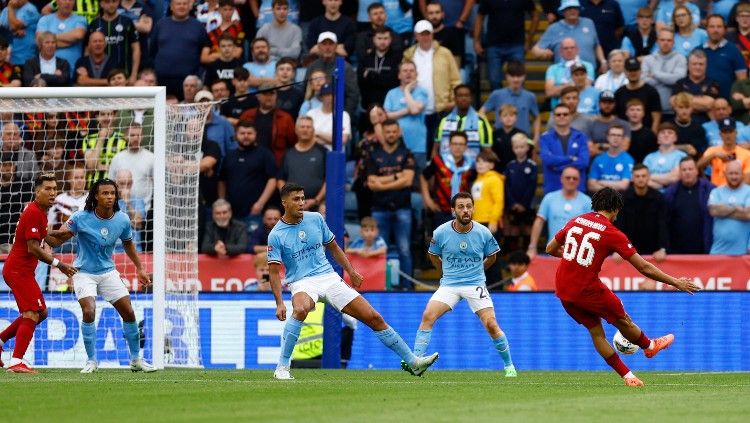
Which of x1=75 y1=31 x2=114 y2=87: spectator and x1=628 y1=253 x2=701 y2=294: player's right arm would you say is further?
x1=75 y1=31 x2=114 y2=87: spectator

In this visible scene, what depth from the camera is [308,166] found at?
920 inches

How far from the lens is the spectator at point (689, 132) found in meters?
23.3

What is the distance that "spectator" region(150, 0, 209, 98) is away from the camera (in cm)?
2577

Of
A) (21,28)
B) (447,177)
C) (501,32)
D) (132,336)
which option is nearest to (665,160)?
(447,177)

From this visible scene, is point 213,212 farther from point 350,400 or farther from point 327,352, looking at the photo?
point 350,400

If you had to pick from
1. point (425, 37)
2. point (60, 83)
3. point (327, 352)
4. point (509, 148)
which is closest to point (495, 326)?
point (327, 352)

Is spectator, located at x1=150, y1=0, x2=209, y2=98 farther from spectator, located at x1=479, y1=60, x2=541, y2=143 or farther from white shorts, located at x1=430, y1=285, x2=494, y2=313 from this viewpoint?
white shorts, located at x1=430, y1=285, x2=494, y2=313

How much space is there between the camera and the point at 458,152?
75.7 ft

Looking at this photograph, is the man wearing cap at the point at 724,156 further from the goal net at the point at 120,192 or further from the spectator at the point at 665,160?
the goal net at the point at 120,192

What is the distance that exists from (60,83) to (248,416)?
14.6 m

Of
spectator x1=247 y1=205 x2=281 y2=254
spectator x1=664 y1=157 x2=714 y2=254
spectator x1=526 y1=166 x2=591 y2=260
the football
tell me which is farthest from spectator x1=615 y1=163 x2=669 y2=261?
the football

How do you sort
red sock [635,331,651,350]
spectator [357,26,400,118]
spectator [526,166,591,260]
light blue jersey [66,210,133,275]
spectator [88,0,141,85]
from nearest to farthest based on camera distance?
red sock [635,331,651,350], light blue jersey [66,210,133,275], spectator [526,166,591,260], spectator [357,26,400,118], spectator [88,0,141,85]

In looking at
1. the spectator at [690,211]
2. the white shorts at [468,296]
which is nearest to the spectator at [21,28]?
the spectator at [690,211]

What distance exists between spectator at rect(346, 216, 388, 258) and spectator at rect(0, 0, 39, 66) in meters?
7.92
